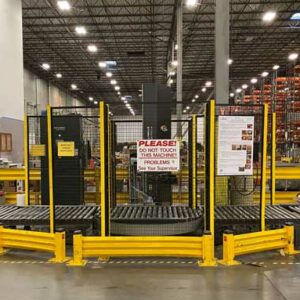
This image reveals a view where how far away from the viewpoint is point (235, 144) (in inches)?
198

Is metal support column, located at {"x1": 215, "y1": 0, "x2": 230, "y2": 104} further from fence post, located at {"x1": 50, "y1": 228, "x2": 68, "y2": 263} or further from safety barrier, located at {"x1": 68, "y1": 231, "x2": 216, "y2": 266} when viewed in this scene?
fence post, located at {"x1": 50, "y1": 228, "x2": 68, "y2": 263}

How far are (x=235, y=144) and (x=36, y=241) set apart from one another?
3231mm

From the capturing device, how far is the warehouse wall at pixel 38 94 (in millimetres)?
25759

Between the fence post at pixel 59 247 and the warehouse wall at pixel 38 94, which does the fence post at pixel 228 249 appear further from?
the warehouse wall at pixel 38 94

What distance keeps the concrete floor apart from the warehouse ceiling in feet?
42.2

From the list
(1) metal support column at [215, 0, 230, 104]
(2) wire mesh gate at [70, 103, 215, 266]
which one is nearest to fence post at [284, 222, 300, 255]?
(2) wire mesh gate at [70, 103, 215, 266]

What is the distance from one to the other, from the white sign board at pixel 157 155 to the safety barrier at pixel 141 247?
40.9 inches

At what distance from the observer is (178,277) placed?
14.5 ft

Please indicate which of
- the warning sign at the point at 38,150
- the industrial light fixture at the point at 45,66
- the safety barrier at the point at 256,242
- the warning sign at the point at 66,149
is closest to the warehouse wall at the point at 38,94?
the industrial light fixture at the point at 45,66

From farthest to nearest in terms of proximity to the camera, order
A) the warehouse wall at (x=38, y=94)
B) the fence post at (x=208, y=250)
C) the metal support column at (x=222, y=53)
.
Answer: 1. the warehouse wall at (x=38, y=94)
2. the metal support column at (x=222, y=53)
3. the fence post at (x=208, y=250)

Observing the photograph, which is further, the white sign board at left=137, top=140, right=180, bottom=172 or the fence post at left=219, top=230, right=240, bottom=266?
the white sign board at left=137, top=140, right=180, bottom=172

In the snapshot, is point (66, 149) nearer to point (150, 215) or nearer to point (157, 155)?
point (157, 155)

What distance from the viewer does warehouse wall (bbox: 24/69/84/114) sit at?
84.5 ft

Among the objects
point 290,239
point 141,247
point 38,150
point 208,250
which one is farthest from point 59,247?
point 290,239
